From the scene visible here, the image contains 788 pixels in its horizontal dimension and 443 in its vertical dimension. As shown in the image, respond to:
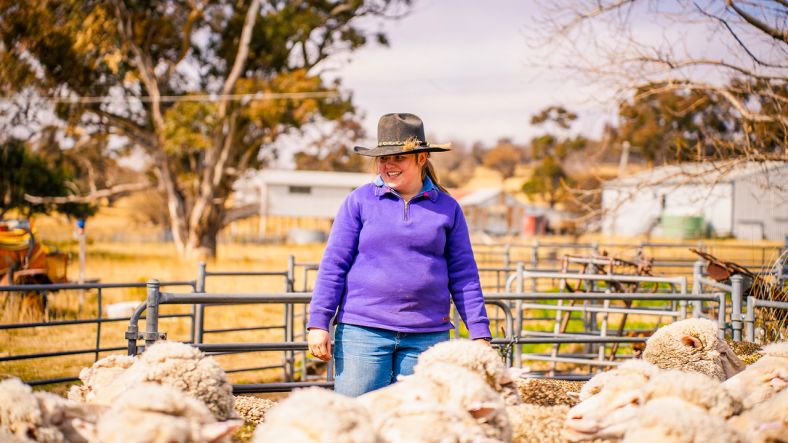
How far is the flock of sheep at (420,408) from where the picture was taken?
1.75 m

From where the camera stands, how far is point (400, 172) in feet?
10.4

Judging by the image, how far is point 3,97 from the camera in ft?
73.6

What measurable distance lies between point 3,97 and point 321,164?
41501mm

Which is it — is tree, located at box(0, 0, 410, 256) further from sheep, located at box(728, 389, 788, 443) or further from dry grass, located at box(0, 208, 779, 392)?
sheep, located at box(728, 389, 788, 443)

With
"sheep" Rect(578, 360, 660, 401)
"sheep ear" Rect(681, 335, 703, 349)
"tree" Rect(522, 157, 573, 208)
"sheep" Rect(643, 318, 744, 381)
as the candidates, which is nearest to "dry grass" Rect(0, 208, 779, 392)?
"sheep" Rect(643, 318, 744, 381)

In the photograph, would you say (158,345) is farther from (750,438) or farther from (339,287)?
(750,438)

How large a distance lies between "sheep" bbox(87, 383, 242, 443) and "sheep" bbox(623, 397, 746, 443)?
3.41ft

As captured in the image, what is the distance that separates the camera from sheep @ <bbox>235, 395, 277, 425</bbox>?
8.68ft

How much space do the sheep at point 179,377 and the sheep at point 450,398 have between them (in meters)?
0.44

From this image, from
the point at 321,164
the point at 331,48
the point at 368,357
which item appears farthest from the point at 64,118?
the point at 321,164

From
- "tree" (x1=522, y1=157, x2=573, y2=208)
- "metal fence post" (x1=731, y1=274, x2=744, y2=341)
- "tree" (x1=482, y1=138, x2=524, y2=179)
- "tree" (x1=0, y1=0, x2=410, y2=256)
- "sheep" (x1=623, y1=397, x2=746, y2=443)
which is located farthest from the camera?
"tree" (x1=482, y1=138, x2=524, y2=179)

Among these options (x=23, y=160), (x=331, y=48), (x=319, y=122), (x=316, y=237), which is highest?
(x=331, y=48)

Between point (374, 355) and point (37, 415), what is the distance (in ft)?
4.77

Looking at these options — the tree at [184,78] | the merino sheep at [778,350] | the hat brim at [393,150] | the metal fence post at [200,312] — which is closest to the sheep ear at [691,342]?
the merino sheep at [778,350]
